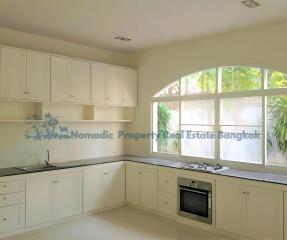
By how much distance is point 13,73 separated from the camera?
13.4 ft

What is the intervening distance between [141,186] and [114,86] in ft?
6.10

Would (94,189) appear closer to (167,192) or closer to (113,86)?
(167,192)

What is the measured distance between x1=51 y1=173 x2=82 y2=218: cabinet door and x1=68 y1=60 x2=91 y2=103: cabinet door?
1253 mm

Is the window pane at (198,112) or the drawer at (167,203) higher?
the window pane at (198,112)

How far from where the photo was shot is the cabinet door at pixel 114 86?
530 cm

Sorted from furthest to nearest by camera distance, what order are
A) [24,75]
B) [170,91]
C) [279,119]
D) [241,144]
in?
[170,91] < [241,144] < [24,75] < [279,119]

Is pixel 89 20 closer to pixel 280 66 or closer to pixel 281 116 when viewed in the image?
pixel 280 66

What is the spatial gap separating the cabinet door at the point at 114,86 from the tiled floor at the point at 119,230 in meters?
2.02

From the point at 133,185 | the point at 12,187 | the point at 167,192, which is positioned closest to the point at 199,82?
the point at 167,192

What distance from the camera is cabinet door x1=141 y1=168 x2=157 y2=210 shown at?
478cm

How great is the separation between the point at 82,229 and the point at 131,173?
1340 mm

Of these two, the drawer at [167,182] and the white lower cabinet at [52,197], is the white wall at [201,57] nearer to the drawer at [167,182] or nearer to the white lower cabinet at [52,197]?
the drawer at [167,182]

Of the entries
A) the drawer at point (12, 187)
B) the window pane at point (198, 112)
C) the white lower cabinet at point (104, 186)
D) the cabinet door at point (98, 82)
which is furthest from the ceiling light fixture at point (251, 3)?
the drawer at point (12, 187)

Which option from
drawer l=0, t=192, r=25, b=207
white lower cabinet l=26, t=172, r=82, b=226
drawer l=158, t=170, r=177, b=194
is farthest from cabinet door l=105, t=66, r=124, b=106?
drawer l=0, t=192, r=25, b=207
